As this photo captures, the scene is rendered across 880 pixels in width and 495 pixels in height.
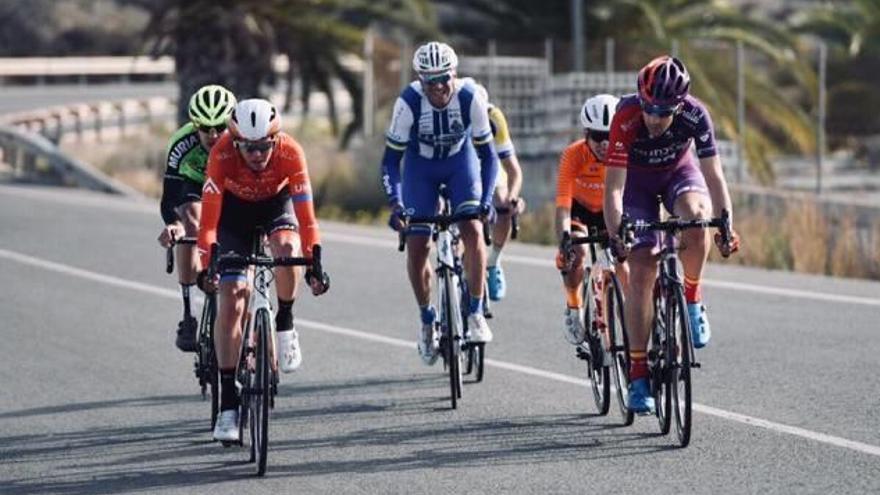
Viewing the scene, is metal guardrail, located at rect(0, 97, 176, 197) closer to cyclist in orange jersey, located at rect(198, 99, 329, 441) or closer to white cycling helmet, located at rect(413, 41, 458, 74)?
white cycling helmet, located at rect(413, 41, 458, 74)

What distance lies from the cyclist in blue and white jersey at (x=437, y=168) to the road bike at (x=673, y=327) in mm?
2129

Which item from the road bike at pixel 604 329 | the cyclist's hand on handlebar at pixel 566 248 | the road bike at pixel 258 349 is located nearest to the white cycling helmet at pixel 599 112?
the road bike at pixel 604 329

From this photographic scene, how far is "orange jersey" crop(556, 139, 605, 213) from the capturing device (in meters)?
11.3

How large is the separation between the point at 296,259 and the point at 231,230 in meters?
0.83

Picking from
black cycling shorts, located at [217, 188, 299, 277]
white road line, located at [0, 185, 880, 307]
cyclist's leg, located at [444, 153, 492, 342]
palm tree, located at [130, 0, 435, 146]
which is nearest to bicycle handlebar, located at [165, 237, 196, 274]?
black cycling shorts, located at [217, 188, 299, 277]

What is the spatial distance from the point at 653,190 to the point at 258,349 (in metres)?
2.15

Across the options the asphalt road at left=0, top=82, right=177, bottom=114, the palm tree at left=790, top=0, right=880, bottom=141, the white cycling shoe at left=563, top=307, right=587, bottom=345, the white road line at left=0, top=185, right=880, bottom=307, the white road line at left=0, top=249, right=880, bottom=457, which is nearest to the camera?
the white road line at left=0, top=249, right=880, bottom=457

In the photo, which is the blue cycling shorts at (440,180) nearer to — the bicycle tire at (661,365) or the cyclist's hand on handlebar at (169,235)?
the cyclist's hand on handlebar at (169,235)

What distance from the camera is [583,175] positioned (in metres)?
11.4

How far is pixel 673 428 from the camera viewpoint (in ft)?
33.7

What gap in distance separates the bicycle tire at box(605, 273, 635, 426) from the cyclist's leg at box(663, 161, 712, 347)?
381 millimetres

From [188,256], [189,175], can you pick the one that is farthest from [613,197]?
[188,256]

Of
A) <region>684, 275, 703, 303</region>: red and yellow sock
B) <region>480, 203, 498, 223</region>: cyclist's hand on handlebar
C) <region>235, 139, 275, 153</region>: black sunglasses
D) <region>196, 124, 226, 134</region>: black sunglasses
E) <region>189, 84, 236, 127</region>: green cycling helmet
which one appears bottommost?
<region>684, 275, 703, 303</region>: red and yellow sock

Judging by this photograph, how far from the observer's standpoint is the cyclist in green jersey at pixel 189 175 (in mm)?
10734
